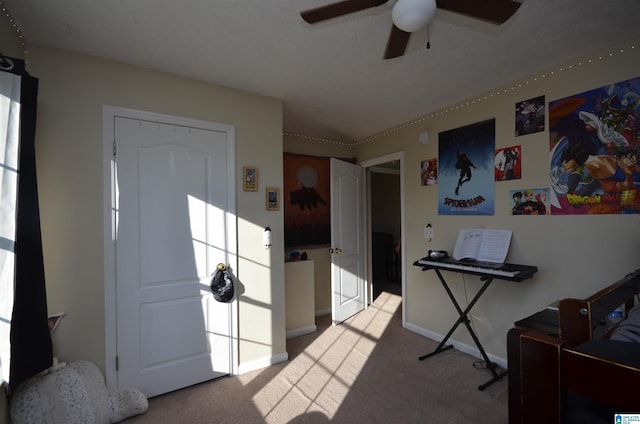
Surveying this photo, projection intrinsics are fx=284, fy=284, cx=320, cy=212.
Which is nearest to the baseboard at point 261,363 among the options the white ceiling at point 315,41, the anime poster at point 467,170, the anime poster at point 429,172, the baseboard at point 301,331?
the baseboard at point 301,331

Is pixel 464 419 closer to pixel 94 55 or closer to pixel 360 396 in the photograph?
pixel 360 396

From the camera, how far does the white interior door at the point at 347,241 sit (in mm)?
3559

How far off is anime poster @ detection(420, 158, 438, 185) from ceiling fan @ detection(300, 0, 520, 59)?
1.84m

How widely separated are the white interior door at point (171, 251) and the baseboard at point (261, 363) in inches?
5.3

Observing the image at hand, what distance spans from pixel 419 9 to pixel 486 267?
191 cm

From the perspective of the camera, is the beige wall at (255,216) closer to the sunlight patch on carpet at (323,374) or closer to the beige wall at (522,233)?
the beige wall at (522,233)

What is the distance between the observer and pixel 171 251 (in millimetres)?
2244

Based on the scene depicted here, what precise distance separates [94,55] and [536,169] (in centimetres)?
342

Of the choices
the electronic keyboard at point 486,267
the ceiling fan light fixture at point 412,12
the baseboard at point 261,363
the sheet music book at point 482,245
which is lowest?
the baseboard at point 261,363

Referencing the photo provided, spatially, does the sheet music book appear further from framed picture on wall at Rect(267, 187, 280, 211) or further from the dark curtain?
the dark curtain

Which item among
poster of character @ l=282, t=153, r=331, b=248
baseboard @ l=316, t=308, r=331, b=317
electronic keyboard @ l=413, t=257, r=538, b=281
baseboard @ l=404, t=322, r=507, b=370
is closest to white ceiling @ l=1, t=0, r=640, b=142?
poster of character @ l=282, t=153, r=331, b=248

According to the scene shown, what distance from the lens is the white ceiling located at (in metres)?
1.56

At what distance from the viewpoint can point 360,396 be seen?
2158 millimetres

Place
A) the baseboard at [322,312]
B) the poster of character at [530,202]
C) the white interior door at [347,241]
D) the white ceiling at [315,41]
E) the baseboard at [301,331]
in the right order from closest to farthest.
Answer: the white ceiling at [315,41] < the poster of character at [530,202] < the baseboard at [301,331] < the white interior door at [347,241] < the baseboard at [322,312]
